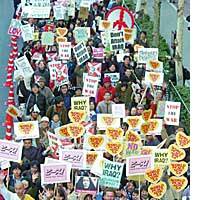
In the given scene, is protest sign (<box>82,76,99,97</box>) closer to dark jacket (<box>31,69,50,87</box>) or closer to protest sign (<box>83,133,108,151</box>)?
dark jacket (<box>31,69,50,87</box>)

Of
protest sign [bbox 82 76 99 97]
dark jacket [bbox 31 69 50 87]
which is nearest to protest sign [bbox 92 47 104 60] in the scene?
protest sign [bbox 82 76 99 97]

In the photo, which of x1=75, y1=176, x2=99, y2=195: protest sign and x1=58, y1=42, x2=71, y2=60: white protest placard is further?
x1=58, y1=42, x2=71, y2=60: white protest placard

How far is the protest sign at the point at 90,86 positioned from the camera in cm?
473

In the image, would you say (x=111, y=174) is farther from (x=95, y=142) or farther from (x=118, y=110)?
(x=118, y=110)

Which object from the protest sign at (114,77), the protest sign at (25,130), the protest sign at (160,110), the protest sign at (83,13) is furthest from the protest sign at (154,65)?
the protest sign at (83,13)

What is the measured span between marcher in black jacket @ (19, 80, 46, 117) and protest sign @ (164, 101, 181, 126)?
3.27ft

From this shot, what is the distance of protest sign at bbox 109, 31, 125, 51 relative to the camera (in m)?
5.08

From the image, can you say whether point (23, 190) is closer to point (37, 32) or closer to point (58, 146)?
point (58, 146)

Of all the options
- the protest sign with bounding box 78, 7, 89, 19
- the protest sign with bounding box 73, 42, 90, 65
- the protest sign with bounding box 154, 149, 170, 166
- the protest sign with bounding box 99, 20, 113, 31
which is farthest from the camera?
the protest sign with bounding box 78, 7, 89, 19
